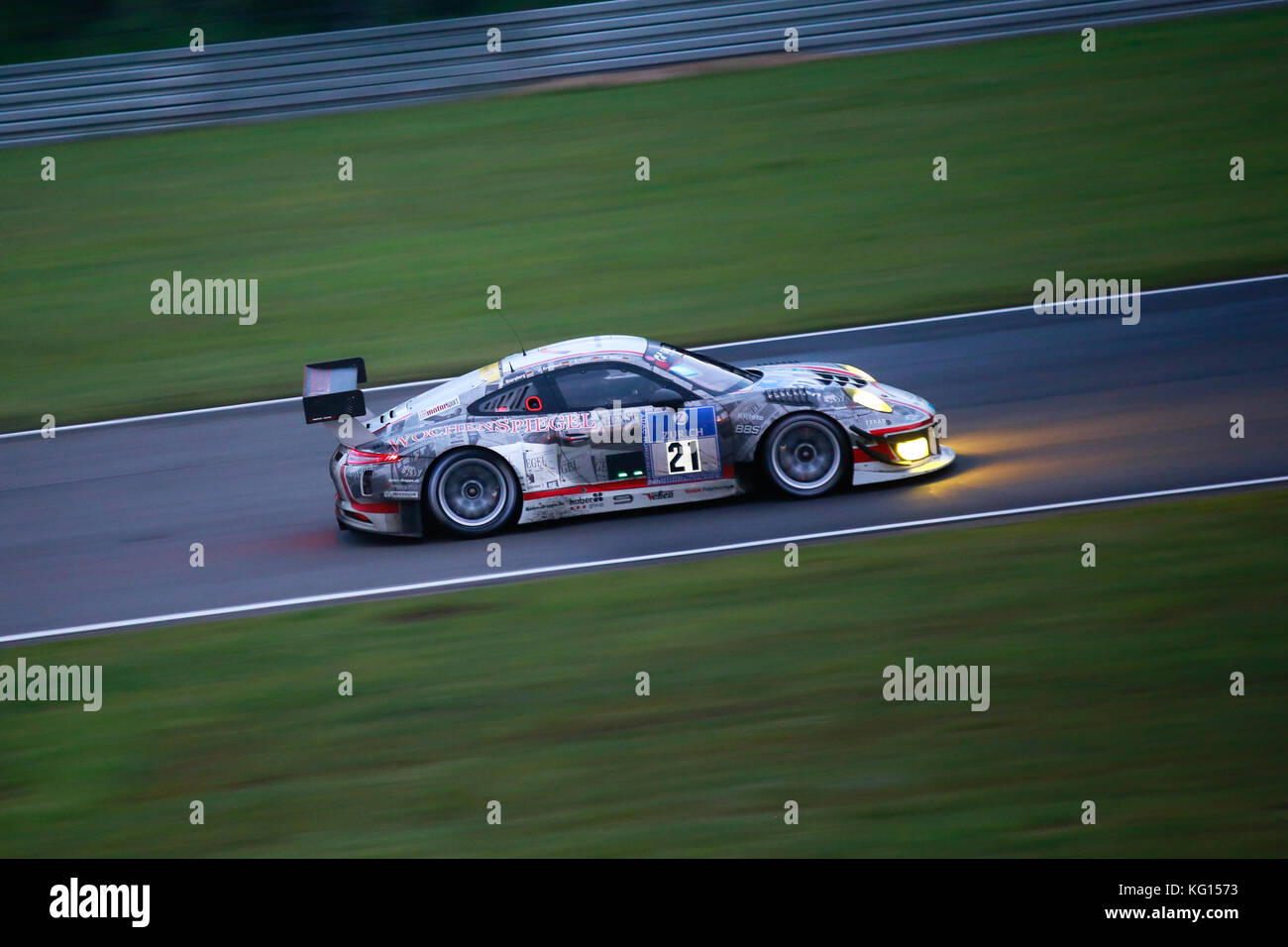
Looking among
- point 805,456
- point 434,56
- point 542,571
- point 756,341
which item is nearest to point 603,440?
point 542,571

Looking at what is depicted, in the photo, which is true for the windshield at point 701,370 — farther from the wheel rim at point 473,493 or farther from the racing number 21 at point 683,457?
the wheel rim at point 473,493

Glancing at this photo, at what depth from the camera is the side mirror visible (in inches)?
397

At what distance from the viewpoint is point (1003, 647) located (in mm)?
7805

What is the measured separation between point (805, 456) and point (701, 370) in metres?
1.01

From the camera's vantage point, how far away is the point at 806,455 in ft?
33.8

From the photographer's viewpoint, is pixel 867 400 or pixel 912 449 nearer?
pixel 867 400

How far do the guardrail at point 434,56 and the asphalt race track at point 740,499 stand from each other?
25.9 feet

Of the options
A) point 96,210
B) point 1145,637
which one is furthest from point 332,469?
point 96,210

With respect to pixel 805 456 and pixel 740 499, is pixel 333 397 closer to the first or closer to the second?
pixel 740 499

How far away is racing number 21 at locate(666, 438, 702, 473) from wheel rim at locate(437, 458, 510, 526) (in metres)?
1.25

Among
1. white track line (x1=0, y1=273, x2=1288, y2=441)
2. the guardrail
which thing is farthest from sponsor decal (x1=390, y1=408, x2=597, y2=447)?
the guardrail

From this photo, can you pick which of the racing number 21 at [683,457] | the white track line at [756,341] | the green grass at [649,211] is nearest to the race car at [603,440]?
the racing number 21 at [683,457]

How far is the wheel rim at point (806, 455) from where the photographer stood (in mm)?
10211

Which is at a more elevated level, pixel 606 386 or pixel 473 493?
pixel 606 386
